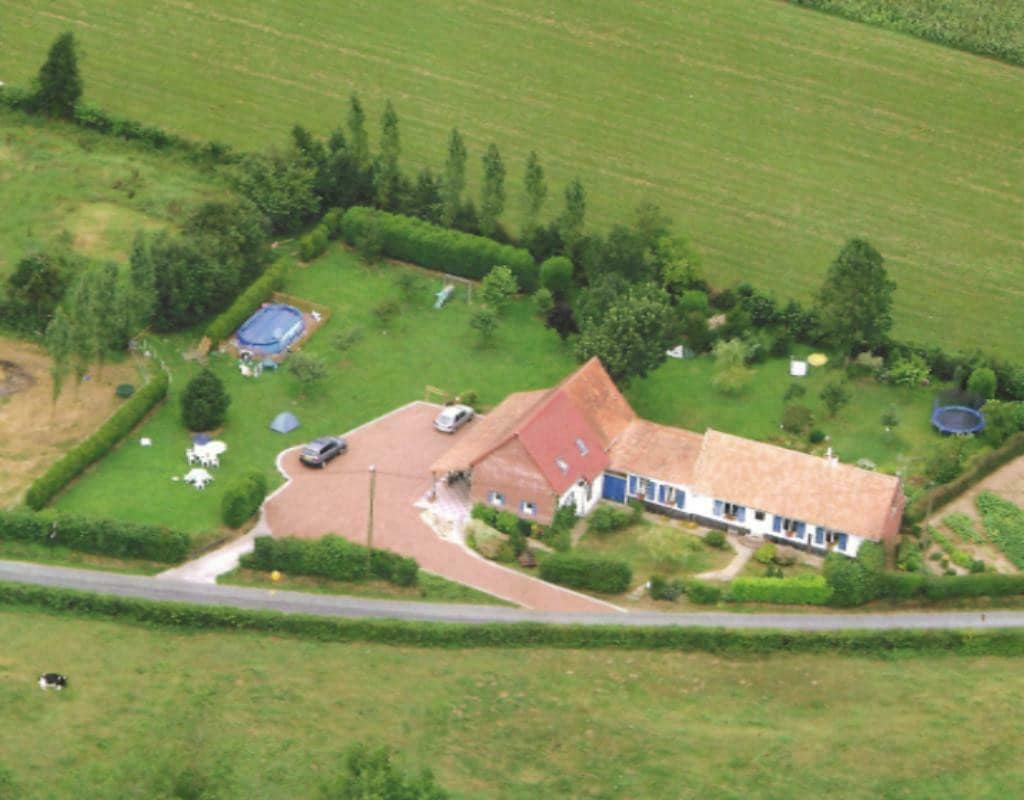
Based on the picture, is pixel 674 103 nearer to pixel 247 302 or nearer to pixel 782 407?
pixel 782 407

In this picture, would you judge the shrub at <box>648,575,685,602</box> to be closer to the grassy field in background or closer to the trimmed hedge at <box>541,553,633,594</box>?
the trimmed hedge at <box>541,553,633,594</box>

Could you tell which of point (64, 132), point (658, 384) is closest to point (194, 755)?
point (658, 384)

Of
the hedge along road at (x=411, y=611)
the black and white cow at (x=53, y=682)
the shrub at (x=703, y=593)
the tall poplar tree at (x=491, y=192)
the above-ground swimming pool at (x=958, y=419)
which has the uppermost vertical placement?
the tall poplar tree at (x=491, y=192)

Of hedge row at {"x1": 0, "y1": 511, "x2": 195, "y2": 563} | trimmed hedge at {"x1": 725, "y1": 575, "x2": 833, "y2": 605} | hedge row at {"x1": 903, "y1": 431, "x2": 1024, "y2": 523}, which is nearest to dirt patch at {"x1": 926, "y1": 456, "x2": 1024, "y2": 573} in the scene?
hedge row at {"x1": 903, "y1": 431, "x2": 1024, "y2": 523}

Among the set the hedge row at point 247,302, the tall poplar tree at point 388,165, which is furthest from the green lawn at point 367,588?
the tall poplar tree at point 388,165

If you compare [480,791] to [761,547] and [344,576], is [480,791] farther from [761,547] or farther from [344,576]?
[761,547]

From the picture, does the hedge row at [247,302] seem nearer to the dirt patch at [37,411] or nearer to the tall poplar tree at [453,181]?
the dirt patch at [37,411]
